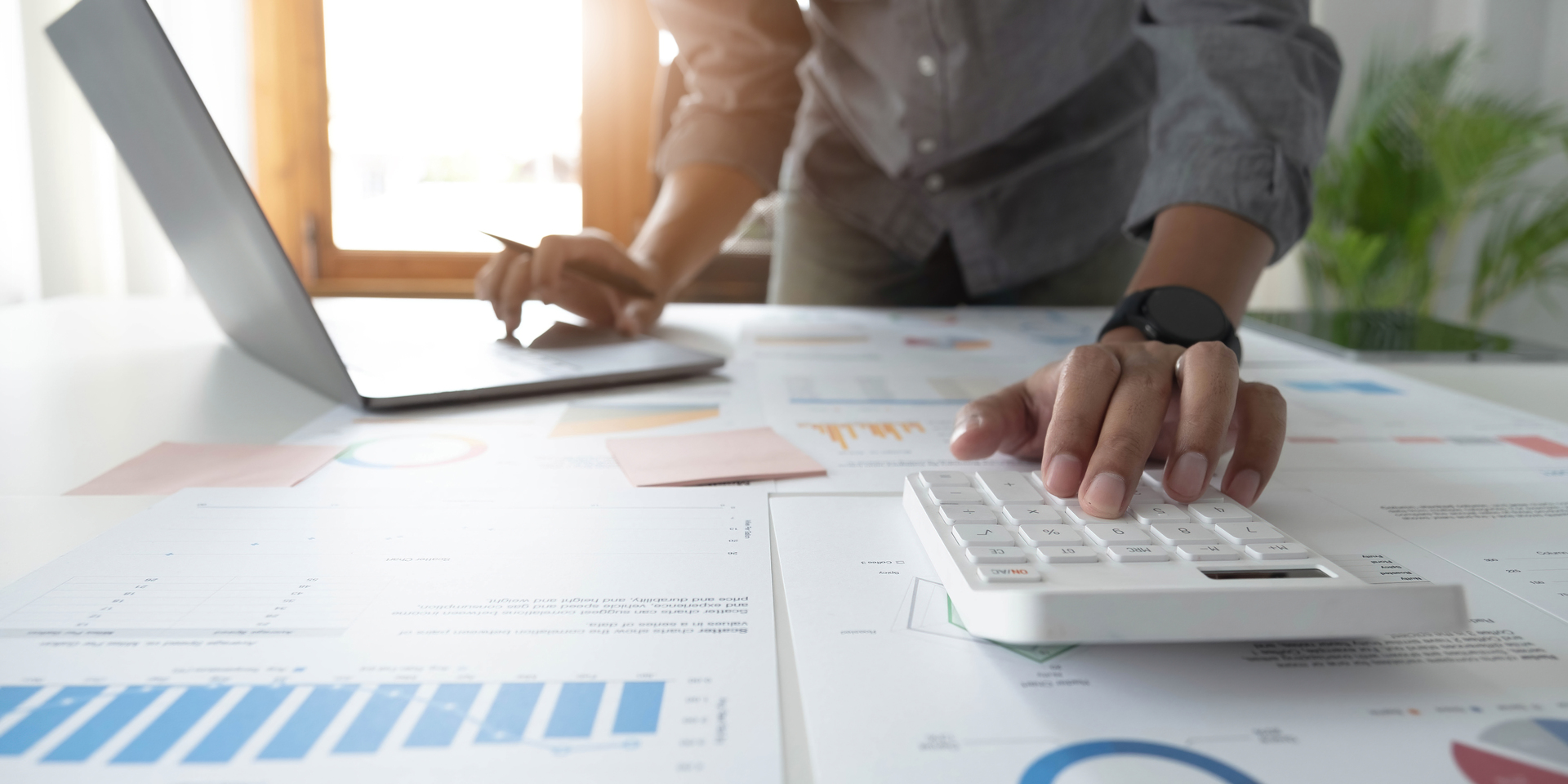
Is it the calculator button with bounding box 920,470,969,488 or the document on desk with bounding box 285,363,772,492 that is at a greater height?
the calculator button with bounding box 920,470,969,488

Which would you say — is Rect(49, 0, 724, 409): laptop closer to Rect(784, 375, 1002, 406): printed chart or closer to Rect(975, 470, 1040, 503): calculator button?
Rect(784, 375, 1002, 406): printed chart

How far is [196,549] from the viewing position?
339 millimetres

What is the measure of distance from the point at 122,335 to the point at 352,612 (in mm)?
673

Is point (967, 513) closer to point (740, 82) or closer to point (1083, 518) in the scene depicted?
point (1083, 518)

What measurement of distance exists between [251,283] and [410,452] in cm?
22

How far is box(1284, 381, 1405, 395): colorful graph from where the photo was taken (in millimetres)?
651

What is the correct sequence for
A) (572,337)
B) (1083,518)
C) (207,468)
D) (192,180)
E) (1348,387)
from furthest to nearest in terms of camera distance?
(572,337) → (1348,387) → (192,180) → (207,468) → (1083,518)

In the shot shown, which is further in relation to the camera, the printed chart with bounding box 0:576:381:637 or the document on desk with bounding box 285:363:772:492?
the document on desk with bounding box 285:363:772:492

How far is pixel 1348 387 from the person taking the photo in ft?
2.18

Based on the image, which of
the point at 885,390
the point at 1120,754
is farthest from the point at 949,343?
the point at 1120,754

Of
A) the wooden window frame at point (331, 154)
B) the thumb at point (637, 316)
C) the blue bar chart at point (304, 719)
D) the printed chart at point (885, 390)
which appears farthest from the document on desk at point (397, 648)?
the wooden window frame at point (331, 154)

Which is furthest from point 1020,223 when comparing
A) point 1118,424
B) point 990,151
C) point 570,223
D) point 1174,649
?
point 570,223

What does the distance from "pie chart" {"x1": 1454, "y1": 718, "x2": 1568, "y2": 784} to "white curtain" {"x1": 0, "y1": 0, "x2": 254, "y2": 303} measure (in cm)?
147

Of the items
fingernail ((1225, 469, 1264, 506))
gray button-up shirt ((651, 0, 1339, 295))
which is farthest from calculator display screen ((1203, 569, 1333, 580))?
gray button-up shirt ((651, 0, 1339, 295))
